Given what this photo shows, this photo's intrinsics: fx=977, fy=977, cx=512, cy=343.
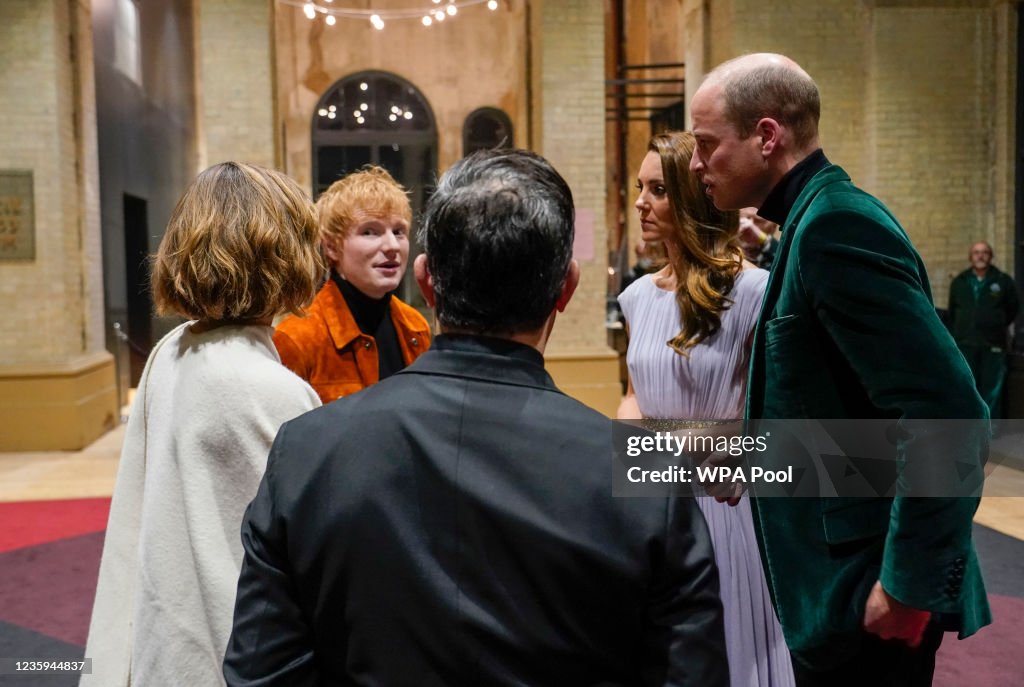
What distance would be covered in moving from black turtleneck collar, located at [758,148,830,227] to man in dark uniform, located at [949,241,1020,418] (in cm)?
750

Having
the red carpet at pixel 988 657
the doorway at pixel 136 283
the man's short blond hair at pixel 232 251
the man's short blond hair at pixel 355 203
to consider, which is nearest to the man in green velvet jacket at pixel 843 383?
the man's short blond hair at pixel 232 251

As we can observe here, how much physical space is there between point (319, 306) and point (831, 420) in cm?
165

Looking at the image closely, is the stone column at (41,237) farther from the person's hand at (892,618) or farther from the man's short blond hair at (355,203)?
the person's hand at (892,618)

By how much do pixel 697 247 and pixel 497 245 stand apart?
1536 millimetres

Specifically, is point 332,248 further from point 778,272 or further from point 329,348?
point 778,272

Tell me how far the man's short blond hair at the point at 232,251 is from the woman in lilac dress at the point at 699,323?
44.4 inches

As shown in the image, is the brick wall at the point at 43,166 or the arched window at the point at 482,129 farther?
the arched window at the point at 482,129

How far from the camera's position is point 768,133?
1909 mm

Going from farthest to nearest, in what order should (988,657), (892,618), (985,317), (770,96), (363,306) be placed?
1. (985,317)
2. (988,657)
3. (363,306)
4. (770,96)
5. (892,618)

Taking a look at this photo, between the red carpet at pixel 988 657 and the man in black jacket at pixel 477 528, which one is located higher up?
the man in black jacket at pixel 477 528

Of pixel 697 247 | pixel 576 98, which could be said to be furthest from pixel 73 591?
pixel 576 98

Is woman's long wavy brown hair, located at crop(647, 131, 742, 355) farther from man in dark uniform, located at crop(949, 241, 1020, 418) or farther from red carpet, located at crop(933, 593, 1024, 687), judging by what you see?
man in dark uniform, located at crop(949, 241, 1020, 418)

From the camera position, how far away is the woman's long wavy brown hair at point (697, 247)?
2.61 m

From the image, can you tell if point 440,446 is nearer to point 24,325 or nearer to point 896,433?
point 896,433
